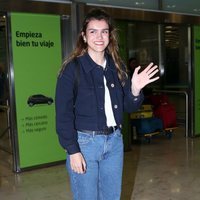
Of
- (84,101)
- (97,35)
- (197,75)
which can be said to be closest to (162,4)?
(197,75)

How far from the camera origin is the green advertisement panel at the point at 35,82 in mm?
4383

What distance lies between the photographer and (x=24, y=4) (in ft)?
14.1

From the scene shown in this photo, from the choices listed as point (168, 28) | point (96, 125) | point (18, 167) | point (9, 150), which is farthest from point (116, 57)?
point (168, 28)

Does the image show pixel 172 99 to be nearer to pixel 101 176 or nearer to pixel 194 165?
pixel 194 165

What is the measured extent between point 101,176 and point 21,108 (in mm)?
2551

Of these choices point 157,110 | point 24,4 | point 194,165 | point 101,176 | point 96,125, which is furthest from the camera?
point 157,110

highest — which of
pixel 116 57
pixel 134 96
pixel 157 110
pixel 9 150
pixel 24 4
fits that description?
pixel 24 4

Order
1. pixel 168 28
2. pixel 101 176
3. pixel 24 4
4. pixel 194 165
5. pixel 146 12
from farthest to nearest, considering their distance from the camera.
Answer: pixel 168 28 < pixel 146 12 < pixel 194 165 < pixel 24 4 < pixel 101 176

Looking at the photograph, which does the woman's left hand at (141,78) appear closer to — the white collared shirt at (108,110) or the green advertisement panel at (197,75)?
the white collared shirt at (108,110)

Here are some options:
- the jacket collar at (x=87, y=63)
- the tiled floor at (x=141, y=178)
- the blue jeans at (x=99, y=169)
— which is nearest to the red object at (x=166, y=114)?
the tiled floor at (x=141, y=178)

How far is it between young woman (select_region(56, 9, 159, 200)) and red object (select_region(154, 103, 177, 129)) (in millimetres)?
4312

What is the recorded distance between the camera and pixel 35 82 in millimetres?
4520

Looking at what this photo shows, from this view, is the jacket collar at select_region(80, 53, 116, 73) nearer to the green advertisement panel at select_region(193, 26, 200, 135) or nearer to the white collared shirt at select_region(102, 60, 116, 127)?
the white collared shirt at select_region(102, 60, 116, 127)

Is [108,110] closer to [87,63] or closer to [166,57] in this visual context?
[87,63]
